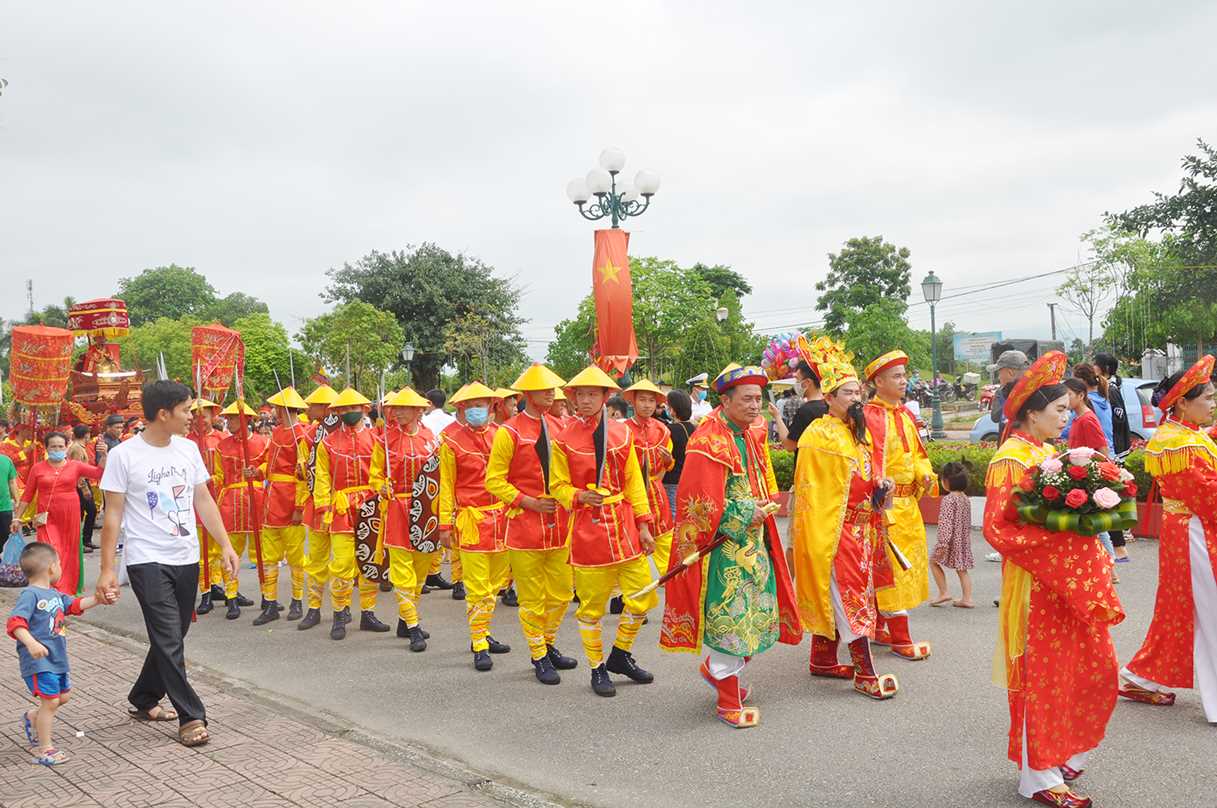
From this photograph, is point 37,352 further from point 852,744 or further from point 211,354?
point 852,744

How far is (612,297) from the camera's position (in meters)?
15.9

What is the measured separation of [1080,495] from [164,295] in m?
92.6

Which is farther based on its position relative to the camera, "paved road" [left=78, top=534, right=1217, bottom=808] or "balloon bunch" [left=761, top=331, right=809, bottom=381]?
"balloon bunch" [left=761, top=331, right=809, bottom=381]

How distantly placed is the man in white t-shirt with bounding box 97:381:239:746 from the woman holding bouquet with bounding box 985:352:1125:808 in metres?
4.22

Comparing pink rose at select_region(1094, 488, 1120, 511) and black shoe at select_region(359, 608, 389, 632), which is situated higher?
pink rose at select_region(1094, 488, 1120, 511)

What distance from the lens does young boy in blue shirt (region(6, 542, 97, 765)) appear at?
538 cm

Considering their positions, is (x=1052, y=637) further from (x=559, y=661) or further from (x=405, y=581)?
(x=405, y=581)

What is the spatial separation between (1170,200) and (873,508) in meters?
34.5

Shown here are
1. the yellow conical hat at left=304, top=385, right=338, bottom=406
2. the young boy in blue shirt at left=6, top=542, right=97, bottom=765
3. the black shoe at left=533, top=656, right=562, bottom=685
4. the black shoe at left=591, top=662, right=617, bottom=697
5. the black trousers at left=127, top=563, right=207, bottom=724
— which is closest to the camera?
the young boy in blue shirt at left=6, top=542, right=97, bottom=765

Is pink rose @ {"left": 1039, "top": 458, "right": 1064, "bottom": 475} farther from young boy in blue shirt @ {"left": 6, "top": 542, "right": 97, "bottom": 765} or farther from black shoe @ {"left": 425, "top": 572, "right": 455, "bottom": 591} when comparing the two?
black shoe @ {"left": 425, "top": 572, "right": 455, "bottom": 591}

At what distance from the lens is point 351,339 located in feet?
124

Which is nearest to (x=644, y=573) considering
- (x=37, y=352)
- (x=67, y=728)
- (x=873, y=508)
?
(x=873, y=508)

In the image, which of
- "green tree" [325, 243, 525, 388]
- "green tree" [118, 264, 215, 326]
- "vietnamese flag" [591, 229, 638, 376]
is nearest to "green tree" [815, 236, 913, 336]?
"green tree" [325, 243, 525, 388]

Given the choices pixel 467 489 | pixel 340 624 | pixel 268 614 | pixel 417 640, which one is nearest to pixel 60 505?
pixel 268 614
